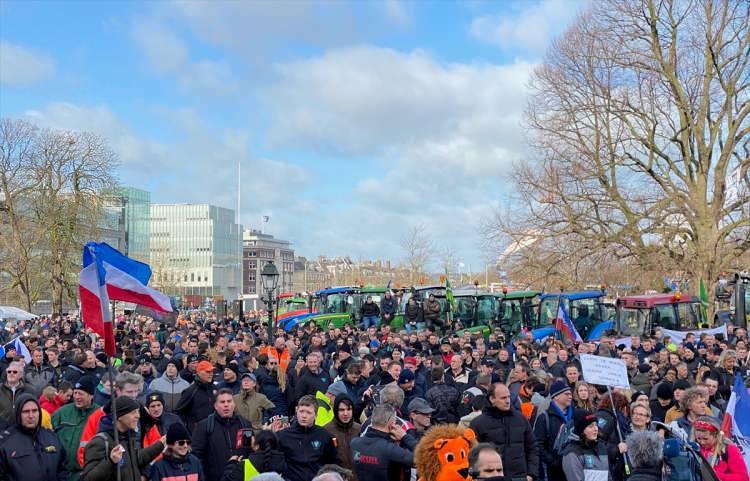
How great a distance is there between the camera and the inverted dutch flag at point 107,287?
24.8ft

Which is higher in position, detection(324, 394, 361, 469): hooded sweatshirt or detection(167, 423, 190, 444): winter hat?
detection(167, 423, 190, 444): winter hat

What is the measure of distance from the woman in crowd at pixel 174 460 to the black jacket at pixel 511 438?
8.59 ft

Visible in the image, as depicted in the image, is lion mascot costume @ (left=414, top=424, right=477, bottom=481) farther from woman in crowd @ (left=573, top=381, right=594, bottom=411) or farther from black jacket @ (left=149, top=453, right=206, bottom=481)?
woman in crowd @ (left=573, top=381, right=594, bottom=411)

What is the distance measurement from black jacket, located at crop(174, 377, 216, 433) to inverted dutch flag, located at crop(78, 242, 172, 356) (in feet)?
5.95

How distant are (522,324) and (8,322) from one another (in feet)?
73.9

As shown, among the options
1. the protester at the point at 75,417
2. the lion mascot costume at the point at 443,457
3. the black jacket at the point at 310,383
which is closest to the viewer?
the lion mascot costume at the point at 443,457

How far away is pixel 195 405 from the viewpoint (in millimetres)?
10047

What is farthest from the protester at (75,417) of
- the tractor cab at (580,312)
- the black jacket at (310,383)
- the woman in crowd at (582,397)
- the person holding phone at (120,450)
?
the tractor cab at (580,312)

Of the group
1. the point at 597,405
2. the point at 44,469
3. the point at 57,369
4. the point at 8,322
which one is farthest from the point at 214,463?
the point at 8,322

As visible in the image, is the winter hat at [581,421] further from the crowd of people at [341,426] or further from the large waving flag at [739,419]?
the large waving flag at [739,419]

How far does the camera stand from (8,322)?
3825cm

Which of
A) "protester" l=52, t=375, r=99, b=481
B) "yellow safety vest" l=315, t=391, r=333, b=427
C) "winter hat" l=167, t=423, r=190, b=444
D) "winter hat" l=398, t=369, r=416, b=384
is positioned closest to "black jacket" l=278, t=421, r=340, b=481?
"winter hat" l=167, t=423, r=190, b=444

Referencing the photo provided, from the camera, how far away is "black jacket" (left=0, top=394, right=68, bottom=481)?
23.0 feet

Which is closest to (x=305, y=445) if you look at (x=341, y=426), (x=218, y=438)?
(x=341, y=426)
